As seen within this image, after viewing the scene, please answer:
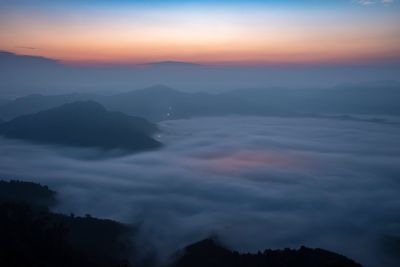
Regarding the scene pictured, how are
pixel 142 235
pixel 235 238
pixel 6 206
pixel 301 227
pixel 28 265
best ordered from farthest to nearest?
pixel 301 227 < pixel 235 238 < pixel 142 235 < pixel 6 206 < pixel 28 265

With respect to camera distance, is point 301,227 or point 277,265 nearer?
point 277,265

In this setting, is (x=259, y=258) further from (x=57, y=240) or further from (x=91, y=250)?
(x=57, y=240)

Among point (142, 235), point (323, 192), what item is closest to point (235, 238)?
point (142, 235)

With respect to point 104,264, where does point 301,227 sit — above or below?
above

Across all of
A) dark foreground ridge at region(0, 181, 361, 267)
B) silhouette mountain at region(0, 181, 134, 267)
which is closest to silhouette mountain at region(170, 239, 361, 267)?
dark foreground ridge at region(0, 181, 361, 267)

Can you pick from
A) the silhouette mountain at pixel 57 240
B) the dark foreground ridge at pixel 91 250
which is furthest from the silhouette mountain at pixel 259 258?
the silhouette mountain at pixel 57 240

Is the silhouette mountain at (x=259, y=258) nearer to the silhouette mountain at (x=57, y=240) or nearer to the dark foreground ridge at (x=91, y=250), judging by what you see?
the dark foreground ridge at (x=91, y=250)

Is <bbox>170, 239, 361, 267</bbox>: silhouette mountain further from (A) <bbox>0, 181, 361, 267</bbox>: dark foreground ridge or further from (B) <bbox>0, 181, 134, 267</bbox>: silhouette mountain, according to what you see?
(B) <bbox>0, 181, 134, 267</bbox>: silhouette mountain

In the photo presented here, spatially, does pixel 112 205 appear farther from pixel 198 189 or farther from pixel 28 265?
pixel 28 265
